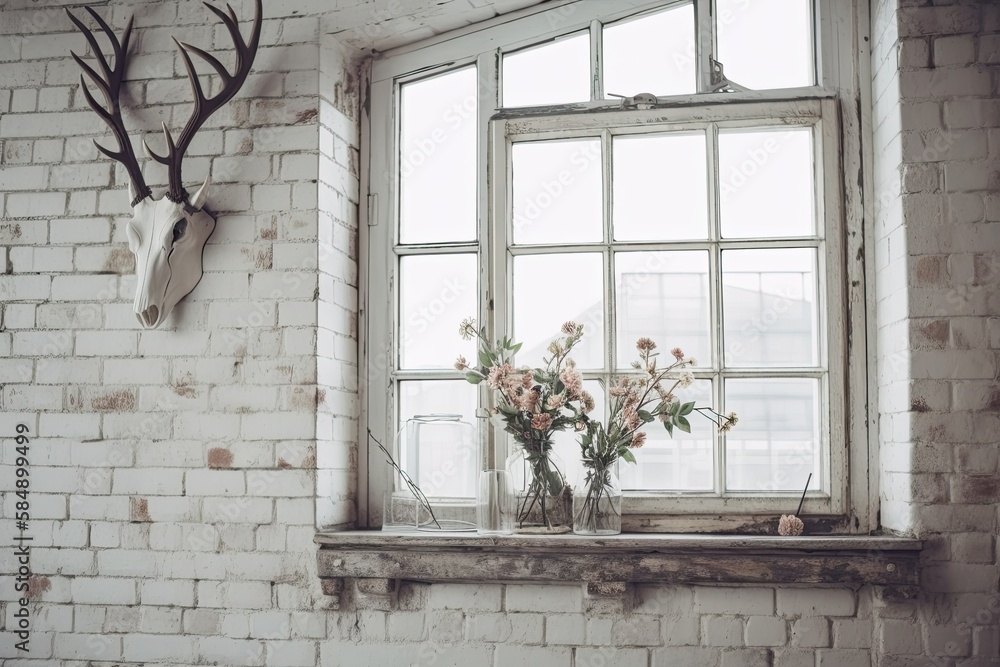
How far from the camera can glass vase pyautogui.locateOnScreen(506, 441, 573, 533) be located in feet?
9.01

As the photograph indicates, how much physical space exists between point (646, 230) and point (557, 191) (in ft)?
1.09

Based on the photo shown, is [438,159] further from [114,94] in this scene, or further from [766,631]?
[766,631]

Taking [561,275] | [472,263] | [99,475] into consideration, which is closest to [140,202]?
[99,475]

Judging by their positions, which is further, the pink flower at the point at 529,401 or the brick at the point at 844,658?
the pink flower at the point at 529,401

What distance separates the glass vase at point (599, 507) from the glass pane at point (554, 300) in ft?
1.40

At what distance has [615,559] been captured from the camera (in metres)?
2.60

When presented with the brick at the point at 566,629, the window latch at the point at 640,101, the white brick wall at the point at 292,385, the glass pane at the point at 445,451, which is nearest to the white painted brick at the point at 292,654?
the white brick wall at the point at 292,385

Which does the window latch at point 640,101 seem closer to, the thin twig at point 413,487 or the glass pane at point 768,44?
the glass pane at point 768,44

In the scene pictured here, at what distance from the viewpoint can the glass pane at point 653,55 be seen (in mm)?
3047

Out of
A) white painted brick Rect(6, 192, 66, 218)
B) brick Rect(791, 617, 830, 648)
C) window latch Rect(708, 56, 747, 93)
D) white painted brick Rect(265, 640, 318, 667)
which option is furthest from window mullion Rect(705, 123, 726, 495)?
white painted brick Rect(6, 192, 66, 218)

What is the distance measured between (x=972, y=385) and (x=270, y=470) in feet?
6.77

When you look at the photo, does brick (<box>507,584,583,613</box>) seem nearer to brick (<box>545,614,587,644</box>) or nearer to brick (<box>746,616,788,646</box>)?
brick (<box>545,614,587,644</box>)

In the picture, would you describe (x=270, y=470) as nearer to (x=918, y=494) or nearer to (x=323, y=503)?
(x=323, y=503)

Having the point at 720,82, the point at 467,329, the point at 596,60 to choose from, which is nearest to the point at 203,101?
the point at 467,329
